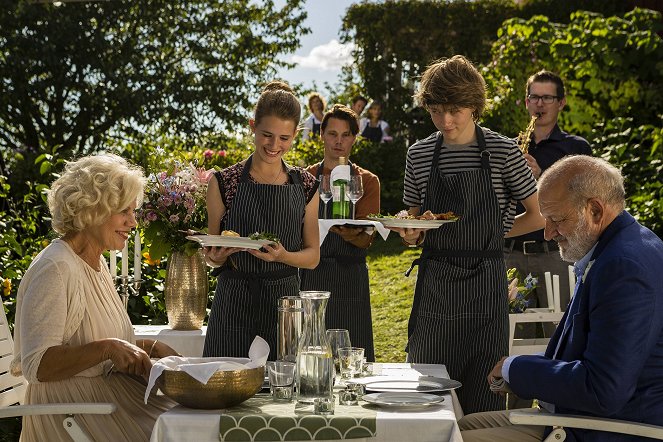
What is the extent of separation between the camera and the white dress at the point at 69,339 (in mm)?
3205

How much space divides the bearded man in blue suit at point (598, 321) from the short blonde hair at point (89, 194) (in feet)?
4.51

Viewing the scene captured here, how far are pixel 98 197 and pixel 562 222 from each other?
1.50 m

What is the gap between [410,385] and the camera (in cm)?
331

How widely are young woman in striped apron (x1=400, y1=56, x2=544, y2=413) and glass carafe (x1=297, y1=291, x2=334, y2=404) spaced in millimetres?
1195

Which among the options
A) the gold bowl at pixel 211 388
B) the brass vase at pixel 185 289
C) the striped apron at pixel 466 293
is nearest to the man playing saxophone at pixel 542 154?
the striped apron at pixel 466 293

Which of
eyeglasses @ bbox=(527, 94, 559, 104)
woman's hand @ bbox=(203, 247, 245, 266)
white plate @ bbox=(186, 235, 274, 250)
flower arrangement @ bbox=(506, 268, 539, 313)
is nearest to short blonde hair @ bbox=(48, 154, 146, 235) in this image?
white plate @ bbox=(186, 235, 274, 250)

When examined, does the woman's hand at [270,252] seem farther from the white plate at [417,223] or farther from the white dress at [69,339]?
the white dress at [69,339]

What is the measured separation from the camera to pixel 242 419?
2.86m

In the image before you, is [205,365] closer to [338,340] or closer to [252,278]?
→ [338,340]

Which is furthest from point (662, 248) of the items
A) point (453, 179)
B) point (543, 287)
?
point (543, 287)

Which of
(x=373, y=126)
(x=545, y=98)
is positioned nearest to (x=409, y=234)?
(x=545, y=98)

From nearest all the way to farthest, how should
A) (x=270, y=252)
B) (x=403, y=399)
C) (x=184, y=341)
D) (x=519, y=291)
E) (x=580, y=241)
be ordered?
(x=403, y=399), (x=580, y=241), (x=270, y=252), (x=184, y=341), (x=519, y=291)

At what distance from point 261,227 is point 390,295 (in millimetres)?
5423

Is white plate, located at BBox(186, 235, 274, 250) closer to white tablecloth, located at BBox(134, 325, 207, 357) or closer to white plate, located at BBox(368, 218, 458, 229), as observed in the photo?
white plate, located at BBox(368, 218, 458, 229)
